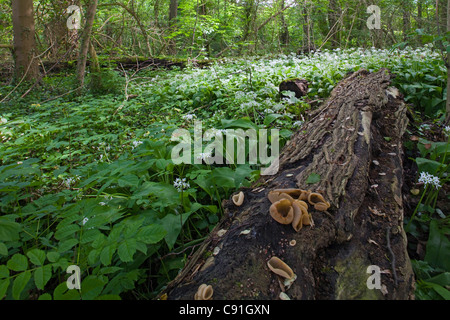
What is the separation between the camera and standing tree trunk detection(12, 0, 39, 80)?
683cm

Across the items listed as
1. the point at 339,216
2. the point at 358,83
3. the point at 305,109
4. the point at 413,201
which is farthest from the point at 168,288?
the point at 358,83

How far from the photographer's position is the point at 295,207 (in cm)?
143

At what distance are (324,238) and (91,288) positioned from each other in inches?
45.5

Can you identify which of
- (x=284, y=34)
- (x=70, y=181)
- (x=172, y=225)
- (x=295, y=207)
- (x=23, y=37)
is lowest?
(x=172, y=225)

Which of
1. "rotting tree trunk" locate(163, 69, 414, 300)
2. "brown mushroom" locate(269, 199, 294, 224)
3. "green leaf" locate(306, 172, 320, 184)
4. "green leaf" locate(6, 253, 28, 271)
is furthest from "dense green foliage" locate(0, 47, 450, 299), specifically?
"brown mushroom" locate(269, 199, 294, 224)

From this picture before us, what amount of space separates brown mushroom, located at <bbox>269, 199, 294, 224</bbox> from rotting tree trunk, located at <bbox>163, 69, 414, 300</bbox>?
46 mm

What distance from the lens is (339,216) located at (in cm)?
157

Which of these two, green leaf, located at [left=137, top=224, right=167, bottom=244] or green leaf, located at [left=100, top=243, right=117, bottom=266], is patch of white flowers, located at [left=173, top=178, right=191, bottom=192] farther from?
green leaf, located at [left=100, top=243, right=117, bottom=266]

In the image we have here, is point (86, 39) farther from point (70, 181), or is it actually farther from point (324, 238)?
point (324, 238)

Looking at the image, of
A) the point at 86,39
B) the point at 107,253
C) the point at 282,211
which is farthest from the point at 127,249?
the point at 86,39

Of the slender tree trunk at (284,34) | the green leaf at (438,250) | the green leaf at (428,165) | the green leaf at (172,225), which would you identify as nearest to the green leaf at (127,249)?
the green leaf at (172,225)

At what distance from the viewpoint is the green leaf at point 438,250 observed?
1.64 m
